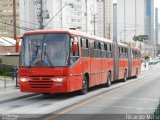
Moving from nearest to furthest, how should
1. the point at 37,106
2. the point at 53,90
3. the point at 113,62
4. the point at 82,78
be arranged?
the point at 37,106 < the point at 53,90 < the point at 82,78 < the point at 113,62

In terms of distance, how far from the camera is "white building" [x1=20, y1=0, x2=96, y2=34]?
116 m

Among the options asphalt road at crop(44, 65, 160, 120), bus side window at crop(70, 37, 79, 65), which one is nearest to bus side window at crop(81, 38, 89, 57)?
bus side window at crop(70, 37, 79, 65)

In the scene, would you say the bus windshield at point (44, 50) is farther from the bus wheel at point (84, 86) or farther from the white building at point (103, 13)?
the white building at point (103, 13)

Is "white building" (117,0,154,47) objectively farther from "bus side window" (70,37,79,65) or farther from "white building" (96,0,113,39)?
"bus side window" (70,37,79,65)

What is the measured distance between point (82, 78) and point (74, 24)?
105631 millimetres

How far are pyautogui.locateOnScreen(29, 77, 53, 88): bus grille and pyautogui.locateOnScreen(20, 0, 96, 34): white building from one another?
94.7 metres

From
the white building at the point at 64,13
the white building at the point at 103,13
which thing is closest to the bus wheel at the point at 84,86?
the white building at the point at 64,13

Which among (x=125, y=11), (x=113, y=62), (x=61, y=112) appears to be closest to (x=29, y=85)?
(x=61, y=112)

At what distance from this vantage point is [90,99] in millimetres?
18203

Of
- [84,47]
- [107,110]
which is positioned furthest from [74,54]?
[107,110]

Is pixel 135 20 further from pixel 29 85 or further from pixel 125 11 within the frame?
pixel 29 85

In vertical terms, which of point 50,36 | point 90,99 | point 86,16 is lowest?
point 90,99

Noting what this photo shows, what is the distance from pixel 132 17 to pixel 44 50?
101800 mm

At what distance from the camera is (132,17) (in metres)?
118
